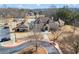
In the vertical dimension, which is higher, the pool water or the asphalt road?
the pool water

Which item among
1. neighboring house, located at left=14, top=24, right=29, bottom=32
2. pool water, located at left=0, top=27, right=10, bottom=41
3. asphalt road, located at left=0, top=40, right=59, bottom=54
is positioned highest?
neighboring house, located at left=14, top=24, right=29, bottom=32

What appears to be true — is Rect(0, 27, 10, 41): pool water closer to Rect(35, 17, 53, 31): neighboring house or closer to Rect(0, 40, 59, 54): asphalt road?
Rect(0, 40, 59, 54): asphalt road

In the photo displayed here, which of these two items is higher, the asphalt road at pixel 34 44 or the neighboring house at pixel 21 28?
the neighboring house at pixel 21 28

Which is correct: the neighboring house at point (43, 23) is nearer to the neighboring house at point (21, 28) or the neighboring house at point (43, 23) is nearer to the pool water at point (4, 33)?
the neighboring house at point (21, 28)

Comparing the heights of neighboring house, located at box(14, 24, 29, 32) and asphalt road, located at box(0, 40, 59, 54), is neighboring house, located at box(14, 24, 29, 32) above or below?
above

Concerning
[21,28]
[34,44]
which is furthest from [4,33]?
[34,44]

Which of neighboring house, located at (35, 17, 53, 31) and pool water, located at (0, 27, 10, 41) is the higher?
neighboring house, located at (35, 17, 53, 31)

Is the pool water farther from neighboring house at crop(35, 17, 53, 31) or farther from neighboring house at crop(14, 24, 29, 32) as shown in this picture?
neighboring house at crop(35, 17, 53, 31)

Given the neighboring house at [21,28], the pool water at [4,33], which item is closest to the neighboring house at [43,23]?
the neighboring house at [21,28]

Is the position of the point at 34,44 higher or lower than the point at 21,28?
lower

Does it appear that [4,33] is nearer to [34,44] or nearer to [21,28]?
[21,28]

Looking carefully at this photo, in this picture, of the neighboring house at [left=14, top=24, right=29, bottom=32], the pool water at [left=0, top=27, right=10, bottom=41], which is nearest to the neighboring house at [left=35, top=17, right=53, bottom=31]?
the neighboring house at [left=14, top=24, right=29, bottom=32]
